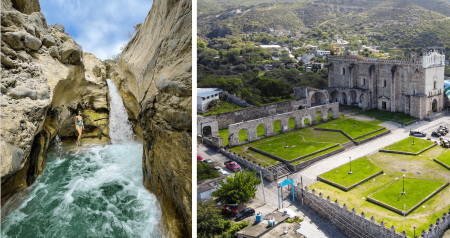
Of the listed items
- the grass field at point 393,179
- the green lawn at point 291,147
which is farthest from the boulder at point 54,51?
the green lawn at point 291,147

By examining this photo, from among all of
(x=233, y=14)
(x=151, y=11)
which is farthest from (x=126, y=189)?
(x=233, y=14)

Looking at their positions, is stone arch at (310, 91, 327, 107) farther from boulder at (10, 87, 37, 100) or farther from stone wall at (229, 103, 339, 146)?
boulder at (10, 87, 37, 100)

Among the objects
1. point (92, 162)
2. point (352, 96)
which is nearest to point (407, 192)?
point (92, 162)

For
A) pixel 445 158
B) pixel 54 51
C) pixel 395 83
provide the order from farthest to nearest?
pixel 395 83
pixel 445 158
pixel 54 51

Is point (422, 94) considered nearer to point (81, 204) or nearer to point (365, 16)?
point (81, 204)

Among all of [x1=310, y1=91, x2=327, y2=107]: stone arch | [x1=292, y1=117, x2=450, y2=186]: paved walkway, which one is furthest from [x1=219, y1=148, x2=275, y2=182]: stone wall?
[x1=310, y1=91, x2=327, y2=107]: stone arch

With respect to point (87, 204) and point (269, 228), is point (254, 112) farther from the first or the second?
point (87, 204)
